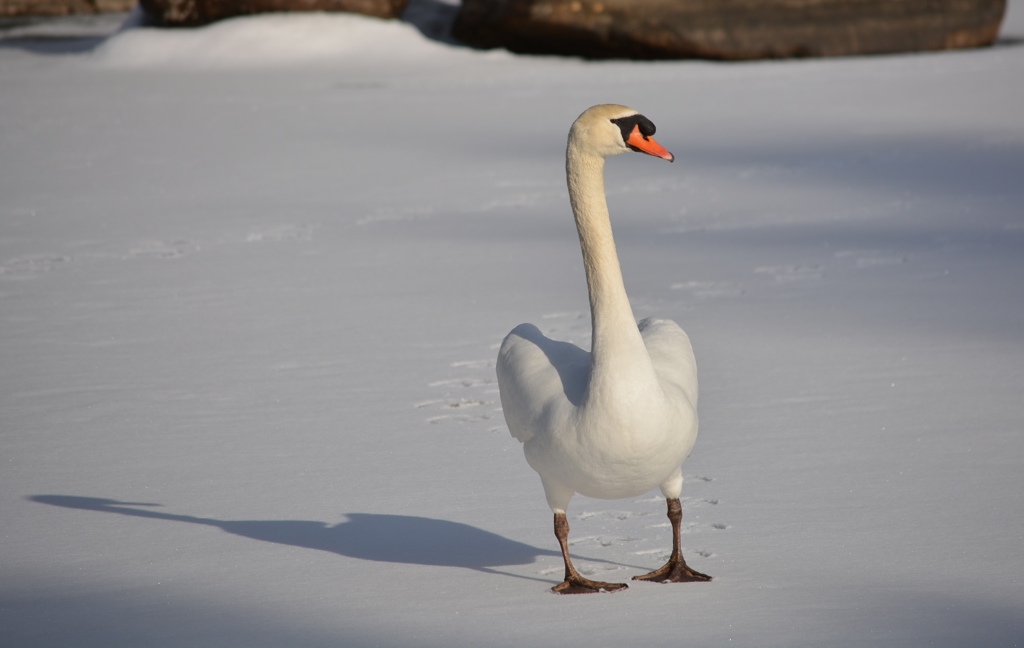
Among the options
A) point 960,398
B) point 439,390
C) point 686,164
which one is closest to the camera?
point 960,398

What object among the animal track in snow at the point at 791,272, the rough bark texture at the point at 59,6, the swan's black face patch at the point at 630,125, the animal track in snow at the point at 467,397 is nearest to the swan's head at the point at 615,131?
the swan's black face patch at the point at 630,125

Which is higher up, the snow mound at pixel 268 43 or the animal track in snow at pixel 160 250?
the snow mound at pixel 268 43

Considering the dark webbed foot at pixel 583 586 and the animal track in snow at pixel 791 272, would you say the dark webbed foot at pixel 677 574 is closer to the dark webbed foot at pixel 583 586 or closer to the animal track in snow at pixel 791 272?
the dark webbed foot at pixel 583 586

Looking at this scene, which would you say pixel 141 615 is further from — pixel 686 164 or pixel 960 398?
pixel 686 164

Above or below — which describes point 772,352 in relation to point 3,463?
above

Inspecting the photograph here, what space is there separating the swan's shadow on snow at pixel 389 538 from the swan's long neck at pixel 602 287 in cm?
75

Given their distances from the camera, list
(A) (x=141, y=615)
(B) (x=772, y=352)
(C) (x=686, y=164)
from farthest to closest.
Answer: (C) (x=686, y=164), (B) (x=772, y=352), (A) (x=141, y=615)

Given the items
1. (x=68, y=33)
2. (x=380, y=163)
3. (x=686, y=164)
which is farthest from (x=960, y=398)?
(x=68, y=33)

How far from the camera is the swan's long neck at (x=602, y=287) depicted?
307 cm

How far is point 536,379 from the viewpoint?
330cm

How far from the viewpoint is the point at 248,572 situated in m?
3.45

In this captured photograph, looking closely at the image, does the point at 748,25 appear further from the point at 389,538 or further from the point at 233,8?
the point at 389,538

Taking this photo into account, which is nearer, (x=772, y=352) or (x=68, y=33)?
(x=772, y=352)

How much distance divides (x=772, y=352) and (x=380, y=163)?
5713 mm
